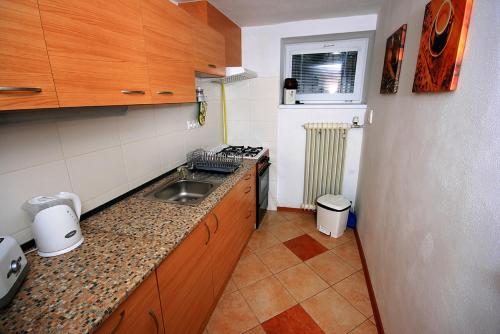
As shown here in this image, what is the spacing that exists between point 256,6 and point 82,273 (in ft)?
7.25

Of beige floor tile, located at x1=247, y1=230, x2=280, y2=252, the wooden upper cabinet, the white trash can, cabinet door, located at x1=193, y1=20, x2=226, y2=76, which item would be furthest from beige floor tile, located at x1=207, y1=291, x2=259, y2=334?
the wooden upper cabinet

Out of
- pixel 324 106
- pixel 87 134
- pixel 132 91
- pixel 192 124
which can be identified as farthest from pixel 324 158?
pixel 87 134

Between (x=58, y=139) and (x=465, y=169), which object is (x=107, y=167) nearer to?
(x=58, y=139)

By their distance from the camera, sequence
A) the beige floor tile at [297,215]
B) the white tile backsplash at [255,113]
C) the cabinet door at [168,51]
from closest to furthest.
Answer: the cabinet door at [168,51] → the white tile backsplash at [255,113] → the beige floor tile at [297,215]

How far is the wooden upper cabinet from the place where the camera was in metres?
1.81

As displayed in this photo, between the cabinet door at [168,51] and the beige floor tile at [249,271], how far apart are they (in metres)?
1.47

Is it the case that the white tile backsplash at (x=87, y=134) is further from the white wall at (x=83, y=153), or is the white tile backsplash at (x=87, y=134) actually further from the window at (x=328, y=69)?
the window at (x=328, y=69)

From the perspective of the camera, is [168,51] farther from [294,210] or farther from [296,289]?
[294,210]

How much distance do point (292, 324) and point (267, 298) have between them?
26 centimetres

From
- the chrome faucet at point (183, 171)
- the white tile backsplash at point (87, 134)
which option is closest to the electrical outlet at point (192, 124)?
the chrome faucet at point (183, 171)

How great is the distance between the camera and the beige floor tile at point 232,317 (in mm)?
1529

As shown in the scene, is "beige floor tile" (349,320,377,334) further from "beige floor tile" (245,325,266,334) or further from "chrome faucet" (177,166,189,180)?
A: "chrome faucet" (177,166,189,180)

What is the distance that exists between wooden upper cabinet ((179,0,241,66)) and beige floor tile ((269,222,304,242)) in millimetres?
1826

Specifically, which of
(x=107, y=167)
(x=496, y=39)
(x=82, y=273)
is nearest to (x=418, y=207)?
(x=496, y=39)
